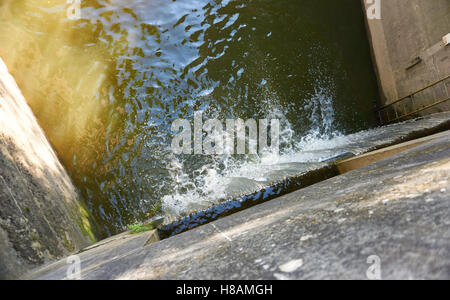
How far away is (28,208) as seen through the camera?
2518 mm

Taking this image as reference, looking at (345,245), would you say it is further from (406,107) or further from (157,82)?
(406,107)

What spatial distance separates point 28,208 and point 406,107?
7.84 meters

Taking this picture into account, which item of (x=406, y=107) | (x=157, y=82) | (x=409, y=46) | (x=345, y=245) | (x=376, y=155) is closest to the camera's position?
(x=345, y=245)

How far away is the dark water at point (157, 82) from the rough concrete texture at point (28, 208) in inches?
44.6

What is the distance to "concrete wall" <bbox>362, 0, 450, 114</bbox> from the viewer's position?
5.22 metres

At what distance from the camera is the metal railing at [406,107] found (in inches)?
207

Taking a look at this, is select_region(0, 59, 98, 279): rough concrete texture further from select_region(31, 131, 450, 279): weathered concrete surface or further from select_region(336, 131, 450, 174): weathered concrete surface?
select_region(336, 131, 450, 174): weathered concrete surface

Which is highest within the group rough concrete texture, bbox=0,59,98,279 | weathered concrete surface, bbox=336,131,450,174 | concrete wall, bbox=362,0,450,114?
concrete wall, bbox=362,0,450,114

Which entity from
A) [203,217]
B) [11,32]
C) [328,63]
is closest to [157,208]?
[203,217]

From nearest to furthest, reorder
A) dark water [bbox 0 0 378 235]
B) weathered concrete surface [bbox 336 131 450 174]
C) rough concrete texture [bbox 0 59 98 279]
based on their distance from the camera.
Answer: rough concrete texture [bbox 0 59 98 279] → weathered concrete surface [bbox 336 131 450 174] → dark water [bbox 0 0 378 235]

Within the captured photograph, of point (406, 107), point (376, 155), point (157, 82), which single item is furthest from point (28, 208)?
point (406, 107)

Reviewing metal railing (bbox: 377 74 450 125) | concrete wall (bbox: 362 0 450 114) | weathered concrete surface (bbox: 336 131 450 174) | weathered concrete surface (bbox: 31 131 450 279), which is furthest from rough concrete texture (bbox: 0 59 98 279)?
concrete wall (bbox: 362 0 450 114)

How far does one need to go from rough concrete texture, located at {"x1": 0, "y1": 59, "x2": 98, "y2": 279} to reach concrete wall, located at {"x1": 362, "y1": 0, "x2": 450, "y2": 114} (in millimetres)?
7248
